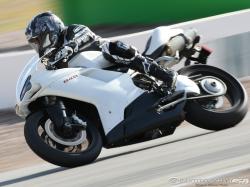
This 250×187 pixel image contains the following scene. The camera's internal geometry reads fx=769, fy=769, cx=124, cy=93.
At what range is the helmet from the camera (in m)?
7.62

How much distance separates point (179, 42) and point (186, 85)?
58 cm

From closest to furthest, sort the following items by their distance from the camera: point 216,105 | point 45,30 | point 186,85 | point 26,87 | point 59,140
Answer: point 59,140, point 26,87, point 45,30, point 186,85, point 216,105

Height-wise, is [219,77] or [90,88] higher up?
[90,88]

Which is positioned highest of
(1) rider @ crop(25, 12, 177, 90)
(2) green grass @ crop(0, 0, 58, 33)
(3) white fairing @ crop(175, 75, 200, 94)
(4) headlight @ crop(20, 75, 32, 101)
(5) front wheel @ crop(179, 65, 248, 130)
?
(1) rider @ crop(25, 12, 177, 90)

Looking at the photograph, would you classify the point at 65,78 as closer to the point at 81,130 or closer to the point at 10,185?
the point at 81,130

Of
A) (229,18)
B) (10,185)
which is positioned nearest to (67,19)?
(229,18)

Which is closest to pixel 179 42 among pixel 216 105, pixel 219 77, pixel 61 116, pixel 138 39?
pixel 219 77

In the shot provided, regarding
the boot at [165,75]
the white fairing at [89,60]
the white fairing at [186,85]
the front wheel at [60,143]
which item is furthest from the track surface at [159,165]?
the white fairing at [89,60]

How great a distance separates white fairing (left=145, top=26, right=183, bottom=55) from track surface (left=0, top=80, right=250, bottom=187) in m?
1.01

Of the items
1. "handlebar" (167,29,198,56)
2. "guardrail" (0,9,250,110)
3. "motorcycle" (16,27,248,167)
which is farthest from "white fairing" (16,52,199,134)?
"guardrail" (0,9,250,110)

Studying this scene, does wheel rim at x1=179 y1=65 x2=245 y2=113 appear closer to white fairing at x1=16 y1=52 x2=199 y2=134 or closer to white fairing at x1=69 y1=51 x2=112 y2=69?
white fairing at x1=16 y1=52 x2=199 y2=134

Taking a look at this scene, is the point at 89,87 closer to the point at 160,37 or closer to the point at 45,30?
→ the point at 45,30

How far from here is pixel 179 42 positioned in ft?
27.3

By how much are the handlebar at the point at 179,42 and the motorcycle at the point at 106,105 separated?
14mm
